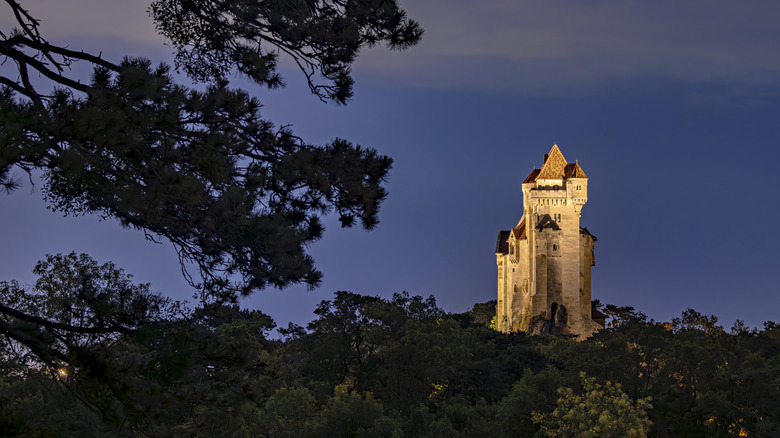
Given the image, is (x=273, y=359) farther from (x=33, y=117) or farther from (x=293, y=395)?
(x=33, y=117)

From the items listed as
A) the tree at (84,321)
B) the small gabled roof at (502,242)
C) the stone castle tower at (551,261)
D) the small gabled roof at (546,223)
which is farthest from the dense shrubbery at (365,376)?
the small gabled roof at (502,242)

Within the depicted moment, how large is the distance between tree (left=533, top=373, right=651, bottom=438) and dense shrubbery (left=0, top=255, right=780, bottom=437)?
0.06 m

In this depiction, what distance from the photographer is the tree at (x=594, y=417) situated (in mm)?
36312

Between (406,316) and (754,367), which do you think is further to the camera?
(406,316)

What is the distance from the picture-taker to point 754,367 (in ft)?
142

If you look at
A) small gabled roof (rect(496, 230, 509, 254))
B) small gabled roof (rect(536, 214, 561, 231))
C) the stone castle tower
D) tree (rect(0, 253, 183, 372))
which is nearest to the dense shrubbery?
tree (rect(0, 253, 183, 372))

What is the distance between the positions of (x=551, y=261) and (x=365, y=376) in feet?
126

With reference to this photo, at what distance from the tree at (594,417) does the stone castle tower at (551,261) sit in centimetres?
4192

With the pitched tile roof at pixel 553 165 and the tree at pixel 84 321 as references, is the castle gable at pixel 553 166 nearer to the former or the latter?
the pitched tile roof at pixel 553 165

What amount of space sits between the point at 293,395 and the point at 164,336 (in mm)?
31299

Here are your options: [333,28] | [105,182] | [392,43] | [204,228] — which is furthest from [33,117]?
[392,43]

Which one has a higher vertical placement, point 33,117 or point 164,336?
point 33,117

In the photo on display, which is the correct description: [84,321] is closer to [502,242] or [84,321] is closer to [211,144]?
[211,144]

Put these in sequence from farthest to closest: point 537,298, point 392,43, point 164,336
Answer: point 537,298
point 392,43
point 164,336
